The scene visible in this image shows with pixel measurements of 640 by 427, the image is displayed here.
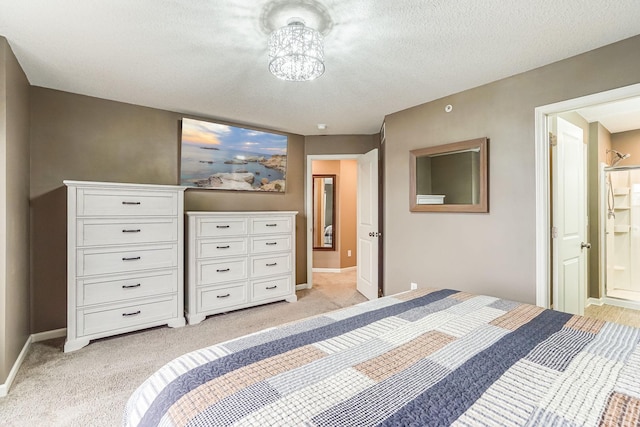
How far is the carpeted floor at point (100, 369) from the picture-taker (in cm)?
177

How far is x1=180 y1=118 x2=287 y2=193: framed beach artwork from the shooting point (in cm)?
354

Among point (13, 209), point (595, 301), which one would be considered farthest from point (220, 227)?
point (595, 301)

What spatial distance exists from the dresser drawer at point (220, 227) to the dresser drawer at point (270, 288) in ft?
2.18

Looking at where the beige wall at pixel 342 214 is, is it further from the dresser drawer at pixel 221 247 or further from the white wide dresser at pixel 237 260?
the dresser drawer at pixel 221 247

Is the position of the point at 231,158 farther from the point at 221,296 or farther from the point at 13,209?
the point at 13,209

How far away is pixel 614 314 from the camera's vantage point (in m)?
3.33

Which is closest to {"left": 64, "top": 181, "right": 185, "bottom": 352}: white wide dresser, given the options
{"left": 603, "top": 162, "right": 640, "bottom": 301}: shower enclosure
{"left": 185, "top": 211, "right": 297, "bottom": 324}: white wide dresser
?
{"left": 185, "top": 211, "right": 297, "bottom": 324}: white wide dresser

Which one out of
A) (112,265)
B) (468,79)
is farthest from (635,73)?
(112,265)

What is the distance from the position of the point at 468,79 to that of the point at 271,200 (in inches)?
108

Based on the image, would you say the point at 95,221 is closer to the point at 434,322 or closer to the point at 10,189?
the point at 10,189

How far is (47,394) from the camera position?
6.40ft

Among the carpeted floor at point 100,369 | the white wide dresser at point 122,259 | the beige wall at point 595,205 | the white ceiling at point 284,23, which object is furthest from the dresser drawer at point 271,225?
the beige wall at point 595,205

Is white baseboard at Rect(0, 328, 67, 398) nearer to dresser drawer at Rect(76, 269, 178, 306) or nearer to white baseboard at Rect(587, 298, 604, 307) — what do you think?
dresser drawer at Rect(76, 269, 178, 306)

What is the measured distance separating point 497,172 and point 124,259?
3440 mm
